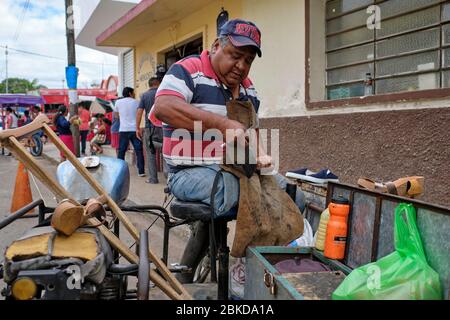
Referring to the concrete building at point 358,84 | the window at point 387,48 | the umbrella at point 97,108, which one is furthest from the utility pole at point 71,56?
the umbrella at point 97,108

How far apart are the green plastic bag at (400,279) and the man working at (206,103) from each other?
74 centimetres

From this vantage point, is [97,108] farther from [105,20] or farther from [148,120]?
[148,120]

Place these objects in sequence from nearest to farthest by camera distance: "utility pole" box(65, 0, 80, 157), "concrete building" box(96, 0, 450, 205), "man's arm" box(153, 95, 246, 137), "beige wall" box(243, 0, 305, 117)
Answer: "man's arm" box(153, 95, 246, 137), "concrete building" box(96, 0, 450, 205), "beige wall" box(243, 0, 305, 117), "utility pole" box(65, 0, 80, 157)

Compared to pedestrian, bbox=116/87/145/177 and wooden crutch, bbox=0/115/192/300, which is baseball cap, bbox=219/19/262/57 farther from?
pedestrian, bbox=116/87/145/177

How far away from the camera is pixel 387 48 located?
15.3 feet

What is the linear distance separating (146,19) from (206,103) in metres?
7.14

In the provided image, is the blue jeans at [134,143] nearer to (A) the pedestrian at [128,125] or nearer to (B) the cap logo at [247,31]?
(A) the pedestrian at [128,125]

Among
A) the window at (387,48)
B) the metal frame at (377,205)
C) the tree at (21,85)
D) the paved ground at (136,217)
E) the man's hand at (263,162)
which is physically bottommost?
the paved ground at (136,217)

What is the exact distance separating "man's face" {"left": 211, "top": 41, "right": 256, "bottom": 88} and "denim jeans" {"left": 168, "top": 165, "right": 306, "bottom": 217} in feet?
1.70

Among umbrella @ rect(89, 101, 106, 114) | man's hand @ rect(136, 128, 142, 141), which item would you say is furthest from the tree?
man's hand @ rect(136, 128, 142, 141)

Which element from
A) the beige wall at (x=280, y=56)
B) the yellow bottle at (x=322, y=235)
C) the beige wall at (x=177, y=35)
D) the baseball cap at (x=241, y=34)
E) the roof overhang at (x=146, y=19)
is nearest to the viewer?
the baseball cap at (x=241, y=34)

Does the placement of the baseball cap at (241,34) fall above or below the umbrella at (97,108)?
below

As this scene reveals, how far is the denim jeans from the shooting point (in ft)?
7.11

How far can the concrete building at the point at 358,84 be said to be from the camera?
13.2ft
